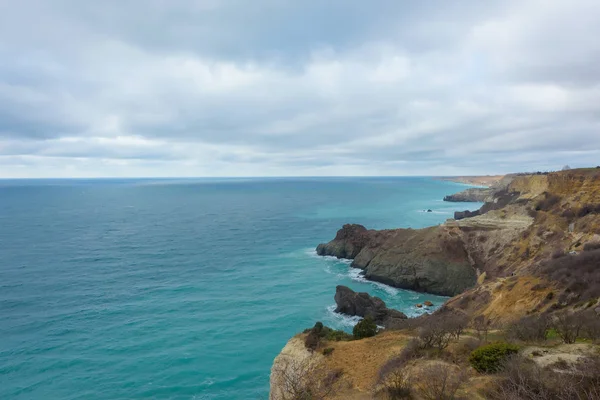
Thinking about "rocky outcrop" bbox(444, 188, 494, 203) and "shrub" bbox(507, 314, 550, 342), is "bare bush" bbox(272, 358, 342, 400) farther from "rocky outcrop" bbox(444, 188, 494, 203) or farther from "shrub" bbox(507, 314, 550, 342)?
"rocky outcrop" bbox(444, 188, 494, 203)

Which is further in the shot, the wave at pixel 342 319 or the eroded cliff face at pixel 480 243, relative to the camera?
the eroded cliff face at pixel 480 243

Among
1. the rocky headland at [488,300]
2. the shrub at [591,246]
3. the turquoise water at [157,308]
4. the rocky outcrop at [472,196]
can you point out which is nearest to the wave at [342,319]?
the turquoise water at [157,308]

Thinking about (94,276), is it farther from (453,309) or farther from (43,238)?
(453,309)

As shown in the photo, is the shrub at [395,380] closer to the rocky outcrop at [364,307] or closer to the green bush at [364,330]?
the green bush at [364,330]

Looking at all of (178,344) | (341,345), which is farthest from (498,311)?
(178,344)

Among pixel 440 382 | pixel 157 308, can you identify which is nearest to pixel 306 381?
pixel 440 382

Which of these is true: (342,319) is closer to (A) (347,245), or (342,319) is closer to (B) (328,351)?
(B) (328,351)

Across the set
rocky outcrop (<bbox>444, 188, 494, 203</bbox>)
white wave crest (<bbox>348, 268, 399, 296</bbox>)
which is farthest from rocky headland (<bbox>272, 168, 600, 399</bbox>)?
rocky outcrop (<bbox>444, 188, 494, 203</bbox>)

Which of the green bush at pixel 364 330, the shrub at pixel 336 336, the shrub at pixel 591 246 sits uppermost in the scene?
the shrub at pixel 591 246
